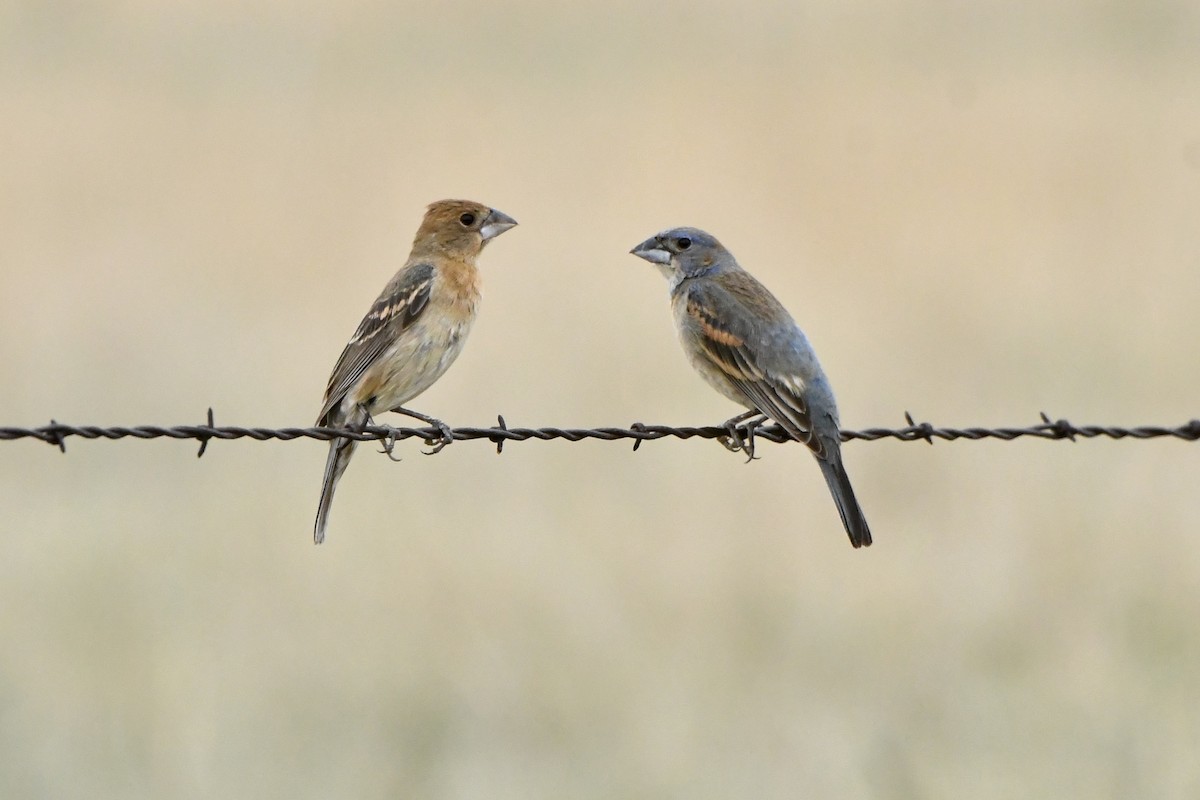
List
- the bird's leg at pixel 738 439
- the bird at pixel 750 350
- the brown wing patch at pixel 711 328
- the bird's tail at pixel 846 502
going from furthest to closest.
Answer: the brown wing patch at pixel 711 328
the bird's leg at pixel 738 439
the bird at pixel 750 350
the bird's tail at pixel 846 502

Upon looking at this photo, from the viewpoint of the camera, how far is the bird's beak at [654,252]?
9789 mm

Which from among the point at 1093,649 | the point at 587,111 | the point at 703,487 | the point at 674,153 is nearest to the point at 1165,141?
the point at 674,153

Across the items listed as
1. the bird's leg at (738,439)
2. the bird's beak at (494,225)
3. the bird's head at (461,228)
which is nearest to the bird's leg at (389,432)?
the bird's head at (461,228)

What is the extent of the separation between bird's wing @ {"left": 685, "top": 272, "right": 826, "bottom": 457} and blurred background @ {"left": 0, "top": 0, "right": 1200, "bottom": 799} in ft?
5.16

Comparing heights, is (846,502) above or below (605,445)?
below

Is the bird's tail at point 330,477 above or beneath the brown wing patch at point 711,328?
beneath

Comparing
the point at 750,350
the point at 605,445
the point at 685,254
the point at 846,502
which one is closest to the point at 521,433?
the point at 846,502

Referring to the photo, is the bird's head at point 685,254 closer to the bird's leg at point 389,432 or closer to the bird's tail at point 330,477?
the bird's leg at point 389,432

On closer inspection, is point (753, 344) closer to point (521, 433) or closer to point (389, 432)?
point (389, 432)

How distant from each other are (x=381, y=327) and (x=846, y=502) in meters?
2.57

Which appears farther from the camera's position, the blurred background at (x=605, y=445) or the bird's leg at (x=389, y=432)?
the blurred background at (x=605, y=445)

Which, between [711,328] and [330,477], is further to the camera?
[711,328]

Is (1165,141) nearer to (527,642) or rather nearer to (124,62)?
(527,642)

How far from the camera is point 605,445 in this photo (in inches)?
480
